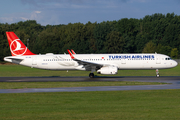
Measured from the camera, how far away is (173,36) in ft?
340

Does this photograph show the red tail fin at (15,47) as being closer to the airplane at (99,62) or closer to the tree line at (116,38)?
the airplane at (99,62)

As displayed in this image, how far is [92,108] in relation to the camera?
1483 cm

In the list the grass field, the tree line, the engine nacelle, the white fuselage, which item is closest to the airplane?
the white fuselage

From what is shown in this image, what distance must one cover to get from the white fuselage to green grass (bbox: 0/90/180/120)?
19429 millimetres

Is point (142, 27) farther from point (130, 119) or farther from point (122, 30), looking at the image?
point (130, 119)

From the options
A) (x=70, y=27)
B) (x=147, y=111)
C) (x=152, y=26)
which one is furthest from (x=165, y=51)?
(x=147, y=111)

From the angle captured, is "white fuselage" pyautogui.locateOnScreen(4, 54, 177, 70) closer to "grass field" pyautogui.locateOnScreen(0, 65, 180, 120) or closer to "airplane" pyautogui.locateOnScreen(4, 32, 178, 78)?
"airplane" pyautogui.locateOnScreen(4, 32, 178, 78)

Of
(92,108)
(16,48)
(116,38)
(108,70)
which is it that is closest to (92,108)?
(92,108)

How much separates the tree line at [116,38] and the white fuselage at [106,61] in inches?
2213

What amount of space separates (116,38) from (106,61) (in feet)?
213

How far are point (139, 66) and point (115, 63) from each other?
3.57m

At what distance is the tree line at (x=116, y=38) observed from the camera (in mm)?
100000

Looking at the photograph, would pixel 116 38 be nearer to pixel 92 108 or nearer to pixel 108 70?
pixel 108 70

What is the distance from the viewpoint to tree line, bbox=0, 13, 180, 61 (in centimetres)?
10000
